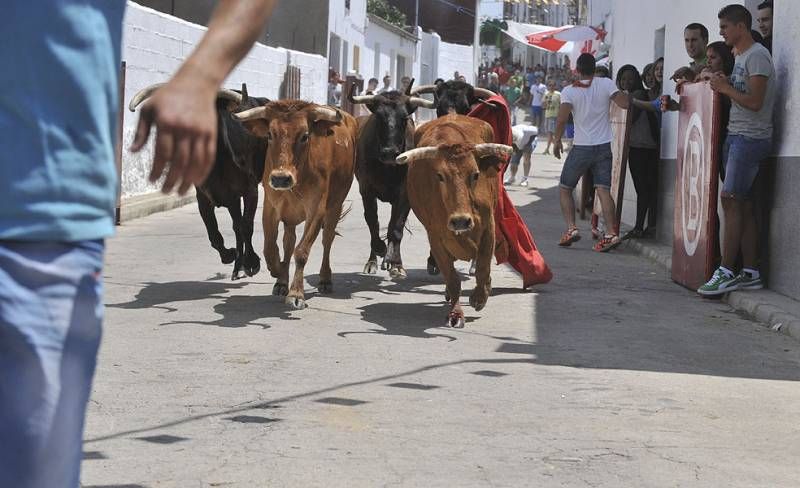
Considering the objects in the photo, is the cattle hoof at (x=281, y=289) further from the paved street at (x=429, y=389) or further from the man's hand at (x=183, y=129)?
the man's hand at (x=183, y=129)

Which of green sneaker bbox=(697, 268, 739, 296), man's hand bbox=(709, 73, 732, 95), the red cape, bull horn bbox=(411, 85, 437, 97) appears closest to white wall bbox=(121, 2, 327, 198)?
bull horn bbox=(411, 85, 437, 97)

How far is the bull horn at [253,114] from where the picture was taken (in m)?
9.81

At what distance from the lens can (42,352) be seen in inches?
87.4

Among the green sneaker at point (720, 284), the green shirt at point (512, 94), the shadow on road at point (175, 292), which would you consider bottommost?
the shadow on road at point (175, 292)

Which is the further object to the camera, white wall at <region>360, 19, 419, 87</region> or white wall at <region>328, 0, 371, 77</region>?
white wall at <region>360, 19, 419, 87</region>

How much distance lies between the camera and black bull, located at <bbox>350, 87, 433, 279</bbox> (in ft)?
38.8

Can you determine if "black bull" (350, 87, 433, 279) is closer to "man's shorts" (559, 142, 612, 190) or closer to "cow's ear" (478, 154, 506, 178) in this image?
"cow's ear" (478, 154, 506, 178)

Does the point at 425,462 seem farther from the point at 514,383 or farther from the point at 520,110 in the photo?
the point at 520,110

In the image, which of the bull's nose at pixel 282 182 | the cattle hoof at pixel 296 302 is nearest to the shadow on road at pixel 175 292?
the cattle hoof at pixel 296 302

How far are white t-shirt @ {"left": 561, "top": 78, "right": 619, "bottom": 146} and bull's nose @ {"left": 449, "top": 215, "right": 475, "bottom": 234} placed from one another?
20.3 feet

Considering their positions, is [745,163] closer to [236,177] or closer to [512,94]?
[236,177]

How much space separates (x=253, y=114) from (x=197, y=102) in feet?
25.3

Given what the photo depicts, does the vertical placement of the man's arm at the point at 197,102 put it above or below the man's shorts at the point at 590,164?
above

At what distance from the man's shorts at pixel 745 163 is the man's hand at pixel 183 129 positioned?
8.78 metres
